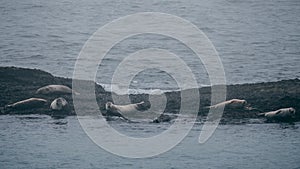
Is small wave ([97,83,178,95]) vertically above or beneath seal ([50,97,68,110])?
beneath

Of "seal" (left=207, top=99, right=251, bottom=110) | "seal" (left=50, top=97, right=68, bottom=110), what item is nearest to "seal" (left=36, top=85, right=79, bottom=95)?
"seal" (left=50, top=97, right=68, bottom=110)

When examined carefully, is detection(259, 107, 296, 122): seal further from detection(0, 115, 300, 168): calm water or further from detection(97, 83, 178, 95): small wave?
detection(97, 83, 178, 95): small wave

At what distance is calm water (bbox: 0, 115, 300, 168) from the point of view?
1708 cm

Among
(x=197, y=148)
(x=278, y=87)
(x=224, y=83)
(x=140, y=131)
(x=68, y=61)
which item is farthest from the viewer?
(x=68, y=61)

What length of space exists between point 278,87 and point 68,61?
403 inches

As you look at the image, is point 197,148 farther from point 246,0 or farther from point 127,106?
point 246,0

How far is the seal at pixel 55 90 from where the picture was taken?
75.9 feet

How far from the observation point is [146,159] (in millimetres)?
17516

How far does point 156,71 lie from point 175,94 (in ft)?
18.7

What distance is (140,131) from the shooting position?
64.1 feet

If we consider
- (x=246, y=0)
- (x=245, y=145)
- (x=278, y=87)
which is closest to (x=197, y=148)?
(x=245, y=145)

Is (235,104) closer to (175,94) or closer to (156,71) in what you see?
(175,94)

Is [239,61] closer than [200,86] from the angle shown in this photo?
No

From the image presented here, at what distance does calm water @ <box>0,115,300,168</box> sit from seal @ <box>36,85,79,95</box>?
238 centimetres
